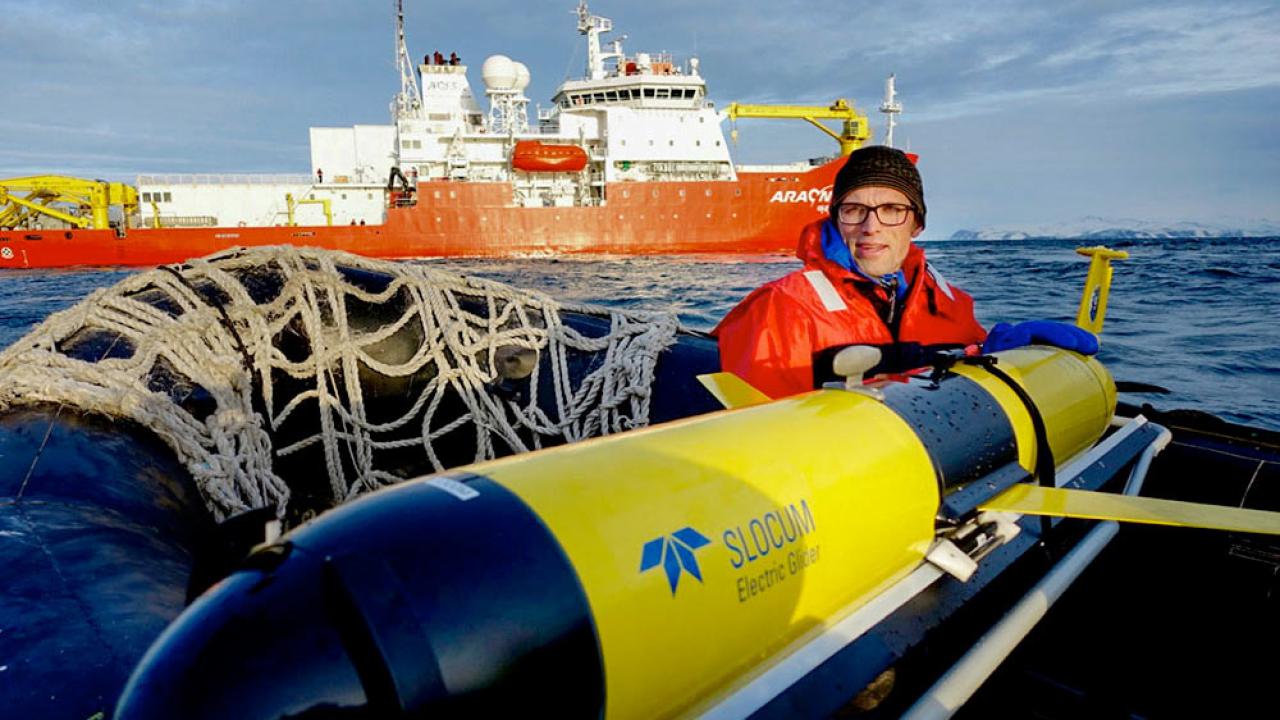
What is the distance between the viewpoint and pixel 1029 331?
2418 mm

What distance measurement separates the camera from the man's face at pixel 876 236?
7.59 ft

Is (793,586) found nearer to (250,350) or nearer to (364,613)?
(364,613)

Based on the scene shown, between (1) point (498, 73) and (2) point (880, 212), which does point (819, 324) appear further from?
(1) point (498, 73)

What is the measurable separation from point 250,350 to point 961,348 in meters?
2.62

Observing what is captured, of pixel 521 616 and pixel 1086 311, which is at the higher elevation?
pixel 1086 311

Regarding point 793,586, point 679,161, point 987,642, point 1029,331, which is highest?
point 679,161

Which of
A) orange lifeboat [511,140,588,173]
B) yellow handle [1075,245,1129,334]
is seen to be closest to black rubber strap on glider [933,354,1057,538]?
yellow handle [1075,245,1129,334]

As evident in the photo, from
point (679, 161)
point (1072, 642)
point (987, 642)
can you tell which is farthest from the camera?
point (679, 161)

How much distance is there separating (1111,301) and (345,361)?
39.7 ft

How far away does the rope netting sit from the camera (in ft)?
7.36

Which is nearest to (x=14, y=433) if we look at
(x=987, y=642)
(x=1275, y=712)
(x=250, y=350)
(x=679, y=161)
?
(x=250, y=350)

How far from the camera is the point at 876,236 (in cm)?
232

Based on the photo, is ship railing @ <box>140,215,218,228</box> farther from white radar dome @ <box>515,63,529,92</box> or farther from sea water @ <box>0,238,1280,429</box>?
white radar dome @ <box>515,63,529,92</box>

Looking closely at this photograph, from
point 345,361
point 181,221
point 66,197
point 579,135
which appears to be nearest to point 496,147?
point 579,135
